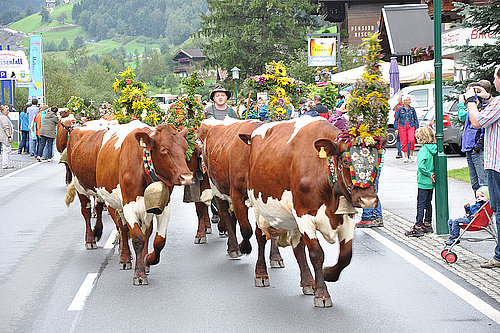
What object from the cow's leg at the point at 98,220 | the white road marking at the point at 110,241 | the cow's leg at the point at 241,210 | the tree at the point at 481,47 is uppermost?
the tree at the point at 481,47

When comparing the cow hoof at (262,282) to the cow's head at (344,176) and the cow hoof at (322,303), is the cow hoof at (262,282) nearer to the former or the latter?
the cow hoof at (322,303)

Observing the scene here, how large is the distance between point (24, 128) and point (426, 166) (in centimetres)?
2657

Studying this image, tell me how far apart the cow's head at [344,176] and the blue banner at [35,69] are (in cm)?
4162

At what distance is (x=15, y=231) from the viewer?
522 inches

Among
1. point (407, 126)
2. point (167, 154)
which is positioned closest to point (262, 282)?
point (167, 154)

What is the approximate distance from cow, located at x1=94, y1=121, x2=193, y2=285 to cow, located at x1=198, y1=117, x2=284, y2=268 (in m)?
0.71

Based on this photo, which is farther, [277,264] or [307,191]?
[277,264]

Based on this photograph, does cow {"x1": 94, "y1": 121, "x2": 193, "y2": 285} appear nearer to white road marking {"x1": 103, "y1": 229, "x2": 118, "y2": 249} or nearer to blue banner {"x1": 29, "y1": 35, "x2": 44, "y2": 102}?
white road marking {"x1": 103, "y1": 229, "x2": 118, "y2": 249}

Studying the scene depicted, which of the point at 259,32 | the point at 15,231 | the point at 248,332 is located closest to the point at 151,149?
the point at 248,332

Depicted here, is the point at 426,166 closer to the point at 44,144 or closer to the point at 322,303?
the point at 322,303

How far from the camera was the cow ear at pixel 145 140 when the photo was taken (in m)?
8.70

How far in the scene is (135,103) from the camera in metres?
11.7

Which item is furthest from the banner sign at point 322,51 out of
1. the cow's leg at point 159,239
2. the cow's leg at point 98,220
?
the cow's leg at point 159,239

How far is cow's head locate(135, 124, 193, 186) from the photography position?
876cm
